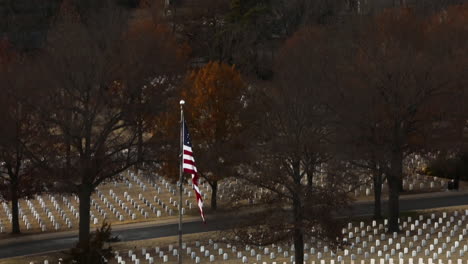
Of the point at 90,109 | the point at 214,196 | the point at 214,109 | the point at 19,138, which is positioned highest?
the point at 90,109

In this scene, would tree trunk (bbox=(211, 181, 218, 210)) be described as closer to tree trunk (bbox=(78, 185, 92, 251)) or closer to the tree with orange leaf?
the tree with orange leaf

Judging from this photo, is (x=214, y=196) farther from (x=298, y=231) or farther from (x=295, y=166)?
(x=298, y=231)

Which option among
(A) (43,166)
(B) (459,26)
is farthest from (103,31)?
(B) (459,26)

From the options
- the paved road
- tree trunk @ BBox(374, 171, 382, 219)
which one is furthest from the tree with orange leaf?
tree trunk @ BBox(374, 171, 382, 219)

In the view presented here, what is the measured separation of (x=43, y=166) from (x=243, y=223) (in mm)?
9287

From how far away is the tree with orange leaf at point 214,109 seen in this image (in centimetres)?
5066

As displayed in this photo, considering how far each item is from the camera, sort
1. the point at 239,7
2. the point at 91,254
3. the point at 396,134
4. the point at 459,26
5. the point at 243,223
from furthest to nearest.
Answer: the point at 239,7, the point at 459,26, the point at 396,134, the point at 243,223, the point at 91,254

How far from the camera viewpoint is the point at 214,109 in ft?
170

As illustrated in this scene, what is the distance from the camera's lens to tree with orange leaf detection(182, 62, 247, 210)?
50656mm

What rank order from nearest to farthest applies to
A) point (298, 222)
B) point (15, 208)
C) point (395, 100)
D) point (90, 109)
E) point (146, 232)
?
point (298, 222) < point (90, 109) < point (146, 232) < point (15, 208) < point (395, 100)

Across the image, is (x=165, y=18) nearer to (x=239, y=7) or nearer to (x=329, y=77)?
(x=239, y=7)

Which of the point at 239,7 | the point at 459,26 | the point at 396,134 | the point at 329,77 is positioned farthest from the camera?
the point at 239,7

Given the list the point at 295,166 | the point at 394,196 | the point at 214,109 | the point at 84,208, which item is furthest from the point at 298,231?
the point at 214,109

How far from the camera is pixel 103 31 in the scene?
180ft
